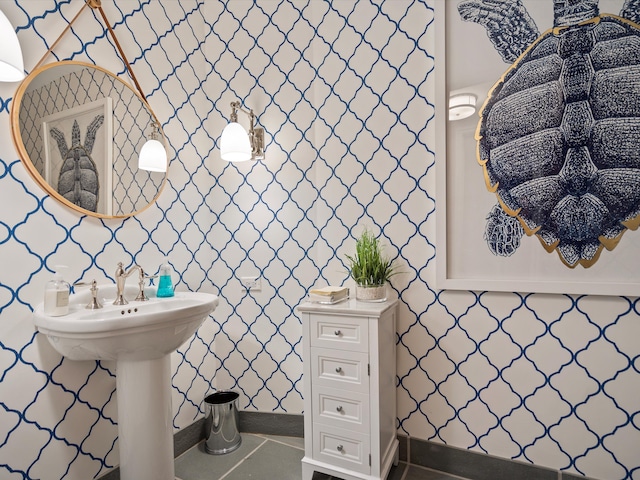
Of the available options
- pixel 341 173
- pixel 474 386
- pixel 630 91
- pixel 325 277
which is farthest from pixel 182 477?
pixel 630 91

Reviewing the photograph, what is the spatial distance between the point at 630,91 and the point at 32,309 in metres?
2.38

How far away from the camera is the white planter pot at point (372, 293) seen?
1.65m

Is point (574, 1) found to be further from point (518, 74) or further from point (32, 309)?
point (32, 309)

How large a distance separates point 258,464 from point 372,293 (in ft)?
3.36

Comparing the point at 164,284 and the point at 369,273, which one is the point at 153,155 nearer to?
the point at 164,284

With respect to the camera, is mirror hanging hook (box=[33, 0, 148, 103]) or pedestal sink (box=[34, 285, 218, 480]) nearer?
pedestal sink (box=[34, 285, 218, 480])

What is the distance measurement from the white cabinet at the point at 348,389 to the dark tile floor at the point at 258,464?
0.16 metres

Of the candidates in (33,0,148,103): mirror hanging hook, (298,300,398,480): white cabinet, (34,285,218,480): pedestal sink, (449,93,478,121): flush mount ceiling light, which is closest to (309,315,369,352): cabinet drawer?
(298,300,398,480): white cabinet

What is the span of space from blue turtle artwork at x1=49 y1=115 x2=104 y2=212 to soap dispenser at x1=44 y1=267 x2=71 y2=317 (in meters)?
0.36

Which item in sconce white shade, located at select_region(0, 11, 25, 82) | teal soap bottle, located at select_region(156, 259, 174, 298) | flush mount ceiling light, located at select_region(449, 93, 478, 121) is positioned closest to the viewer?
sconce white shade, located at select_region(0, 11, 25, 82)

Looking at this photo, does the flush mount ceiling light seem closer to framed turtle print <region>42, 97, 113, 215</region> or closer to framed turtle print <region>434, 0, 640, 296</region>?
framed turtle print <region>434, 0, 640, 296</region>

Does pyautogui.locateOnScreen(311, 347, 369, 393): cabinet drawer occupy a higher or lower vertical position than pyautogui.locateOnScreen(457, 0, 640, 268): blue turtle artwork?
lower

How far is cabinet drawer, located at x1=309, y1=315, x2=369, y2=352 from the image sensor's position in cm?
151

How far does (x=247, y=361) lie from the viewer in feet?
6.94
